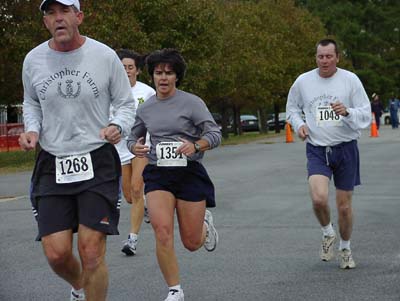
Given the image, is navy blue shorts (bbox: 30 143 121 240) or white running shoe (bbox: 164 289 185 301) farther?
white running shoe (bbox: 164 289 185 301)

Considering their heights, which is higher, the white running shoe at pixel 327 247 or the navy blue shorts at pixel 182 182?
the navy blue shorts at pixel 182 182

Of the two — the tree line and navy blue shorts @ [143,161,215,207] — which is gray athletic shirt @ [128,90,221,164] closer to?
navy blue shorts @ [143,161,215,207]

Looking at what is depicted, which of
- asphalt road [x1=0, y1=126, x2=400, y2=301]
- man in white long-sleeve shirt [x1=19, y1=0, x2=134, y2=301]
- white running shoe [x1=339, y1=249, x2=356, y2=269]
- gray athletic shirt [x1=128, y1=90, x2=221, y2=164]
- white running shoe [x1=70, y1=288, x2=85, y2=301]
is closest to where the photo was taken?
man in white long-sleeve shirt [x1=19, y1=0, x2=134, y2=301]

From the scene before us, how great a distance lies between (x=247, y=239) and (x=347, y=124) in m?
2.17

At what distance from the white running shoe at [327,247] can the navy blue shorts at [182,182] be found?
6.50 ft

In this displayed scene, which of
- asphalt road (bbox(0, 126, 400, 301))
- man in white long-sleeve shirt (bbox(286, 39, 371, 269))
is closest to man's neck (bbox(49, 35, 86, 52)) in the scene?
asphalt road (bbox(0, 126, 400, 301))

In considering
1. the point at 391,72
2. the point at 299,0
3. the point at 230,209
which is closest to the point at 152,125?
the point at 230,209

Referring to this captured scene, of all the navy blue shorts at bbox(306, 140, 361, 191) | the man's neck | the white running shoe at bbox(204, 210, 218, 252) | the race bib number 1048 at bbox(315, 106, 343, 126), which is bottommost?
the white running shoe at bbox(204, 210, 218, 252)

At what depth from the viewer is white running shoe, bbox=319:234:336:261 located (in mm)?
8539

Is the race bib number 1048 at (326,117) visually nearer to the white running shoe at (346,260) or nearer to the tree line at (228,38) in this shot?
the white running shoe at (346,260)

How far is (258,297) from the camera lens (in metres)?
7.07

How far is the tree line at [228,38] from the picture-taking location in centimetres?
2961

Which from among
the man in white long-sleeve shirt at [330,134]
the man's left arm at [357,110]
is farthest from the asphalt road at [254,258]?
the man's left arm at [357,110]

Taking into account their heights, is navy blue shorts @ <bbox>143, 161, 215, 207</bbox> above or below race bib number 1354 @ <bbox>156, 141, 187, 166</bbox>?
below
